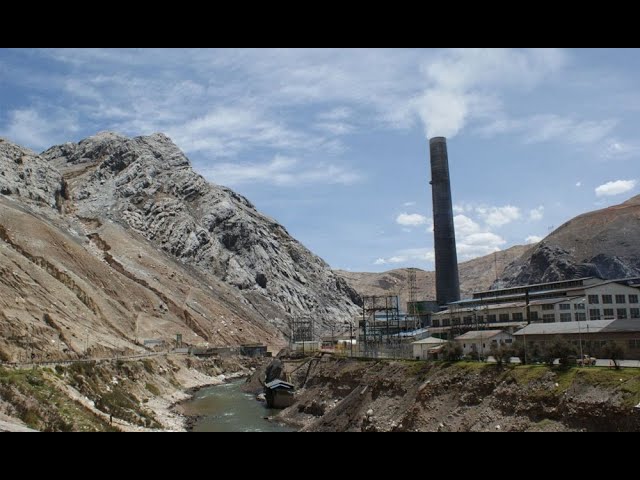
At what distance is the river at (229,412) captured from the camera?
4834 cm

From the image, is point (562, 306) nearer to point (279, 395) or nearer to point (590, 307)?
point (590, 307)

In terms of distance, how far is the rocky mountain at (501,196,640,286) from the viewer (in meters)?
137

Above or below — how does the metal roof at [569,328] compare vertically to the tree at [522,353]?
above

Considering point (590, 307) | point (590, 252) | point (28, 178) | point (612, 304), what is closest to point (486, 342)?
point (590, 307)

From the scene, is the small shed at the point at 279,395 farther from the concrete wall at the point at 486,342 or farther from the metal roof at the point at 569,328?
the metal roof at the point at 569,328

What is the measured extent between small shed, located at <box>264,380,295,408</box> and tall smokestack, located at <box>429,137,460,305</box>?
1725 inches

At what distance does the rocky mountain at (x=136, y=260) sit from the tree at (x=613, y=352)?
46.7m

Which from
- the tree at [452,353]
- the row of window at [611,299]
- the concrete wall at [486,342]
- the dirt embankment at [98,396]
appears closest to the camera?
the dirt embankment at [98,396]

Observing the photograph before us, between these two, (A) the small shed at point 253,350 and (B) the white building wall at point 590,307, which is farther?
(A) the small shed at point 253,350

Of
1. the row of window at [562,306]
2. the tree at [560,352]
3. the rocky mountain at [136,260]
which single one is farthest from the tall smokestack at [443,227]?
the tree at [560,352]

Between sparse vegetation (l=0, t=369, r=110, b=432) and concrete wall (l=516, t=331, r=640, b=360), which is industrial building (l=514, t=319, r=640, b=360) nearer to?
concrete wall (l=516, t=331, r=640, b=360)
